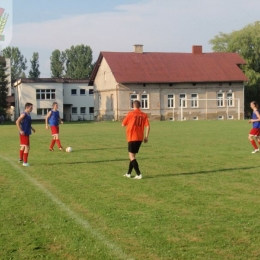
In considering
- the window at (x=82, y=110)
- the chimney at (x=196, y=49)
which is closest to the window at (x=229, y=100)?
the chimney at (x=196, y=49)

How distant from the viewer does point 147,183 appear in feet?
38.4

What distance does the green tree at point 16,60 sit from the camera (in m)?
128

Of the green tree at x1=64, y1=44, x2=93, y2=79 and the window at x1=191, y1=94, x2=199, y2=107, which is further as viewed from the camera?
the green tree at x1=64, y1=44, x2=93, y2=79

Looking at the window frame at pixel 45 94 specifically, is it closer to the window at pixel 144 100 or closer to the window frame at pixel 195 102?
the window at pixel 144 100

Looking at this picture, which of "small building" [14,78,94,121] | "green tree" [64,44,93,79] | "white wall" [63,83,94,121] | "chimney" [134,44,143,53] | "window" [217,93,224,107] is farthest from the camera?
"green tree" [64,44,93,79]

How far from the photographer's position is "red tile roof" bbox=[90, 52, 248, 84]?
213 ft

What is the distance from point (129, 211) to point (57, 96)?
245 feet

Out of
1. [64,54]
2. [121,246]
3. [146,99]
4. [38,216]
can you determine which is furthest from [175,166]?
[64,54]

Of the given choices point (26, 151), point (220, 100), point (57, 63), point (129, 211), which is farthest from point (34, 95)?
point (129, 211)

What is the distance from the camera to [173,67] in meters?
67.2

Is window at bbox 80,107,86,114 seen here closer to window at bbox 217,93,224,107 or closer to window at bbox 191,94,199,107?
window at bbox 191,94,199,107

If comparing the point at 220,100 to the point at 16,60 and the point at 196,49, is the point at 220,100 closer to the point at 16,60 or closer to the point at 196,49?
the point at 196,49

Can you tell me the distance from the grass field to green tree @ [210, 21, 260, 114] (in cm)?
5764

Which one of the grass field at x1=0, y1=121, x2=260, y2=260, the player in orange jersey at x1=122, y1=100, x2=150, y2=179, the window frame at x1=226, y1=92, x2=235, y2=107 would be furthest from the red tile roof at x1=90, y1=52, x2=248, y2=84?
the player in orange jersey at x1=122, y1=100, x2=150, y2=179
